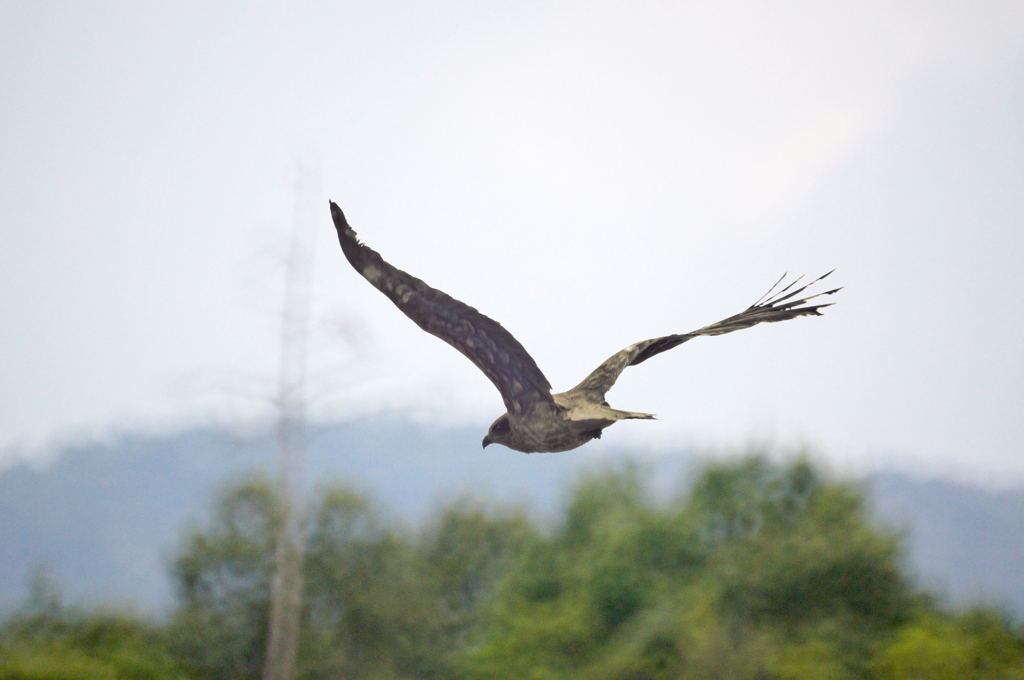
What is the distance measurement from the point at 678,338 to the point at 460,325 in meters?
1.31

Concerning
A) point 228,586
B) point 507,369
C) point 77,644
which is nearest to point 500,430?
point 507,369

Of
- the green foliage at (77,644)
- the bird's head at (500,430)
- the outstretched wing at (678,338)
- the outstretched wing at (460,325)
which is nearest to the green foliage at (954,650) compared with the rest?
the outstretched wing at (678,338)

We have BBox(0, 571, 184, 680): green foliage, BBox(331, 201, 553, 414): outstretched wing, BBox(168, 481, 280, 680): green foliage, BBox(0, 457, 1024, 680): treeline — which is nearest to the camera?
BBox(331, 201, 553, 414): outstretched wing

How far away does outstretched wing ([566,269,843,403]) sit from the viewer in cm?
373

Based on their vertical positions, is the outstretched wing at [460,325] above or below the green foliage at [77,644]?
above

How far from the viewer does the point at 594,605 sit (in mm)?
13281

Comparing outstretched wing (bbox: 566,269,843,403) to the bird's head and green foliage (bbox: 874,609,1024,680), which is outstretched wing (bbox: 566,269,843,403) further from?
green foliage (bbox: 874,609,1024,680)

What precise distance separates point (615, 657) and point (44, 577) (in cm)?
1022

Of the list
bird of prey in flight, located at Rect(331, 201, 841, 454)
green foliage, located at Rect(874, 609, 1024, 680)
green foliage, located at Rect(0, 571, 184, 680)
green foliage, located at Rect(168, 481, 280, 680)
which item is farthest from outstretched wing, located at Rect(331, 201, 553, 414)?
green foliage, located at Rect(168, 481, 280, 680)

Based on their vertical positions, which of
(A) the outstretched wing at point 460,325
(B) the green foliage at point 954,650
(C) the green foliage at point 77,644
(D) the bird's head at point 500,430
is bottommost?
(B) the green foliage at point 954,650

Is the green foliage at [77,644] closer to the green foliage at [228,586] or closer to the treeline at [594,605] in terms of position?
the treeline at [594,605]

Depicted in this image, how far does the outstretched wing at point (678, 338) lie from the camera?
3735 mm

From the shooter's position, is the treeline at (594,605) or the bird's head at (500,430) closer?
the bird's head at (500,430)

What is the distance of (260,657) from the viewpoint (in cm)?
1270
